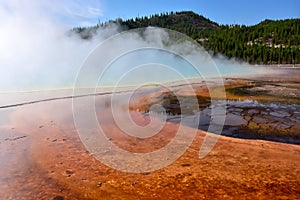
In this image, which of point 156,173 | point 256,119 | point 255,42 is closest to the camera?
point 156,173

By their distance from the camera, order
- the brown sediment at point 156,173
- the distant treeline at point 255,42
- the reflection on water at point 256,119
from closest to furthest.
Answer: the brown sediment at point 156,173
the reflection on water at point 256,119
the distant treeline at point 255,42

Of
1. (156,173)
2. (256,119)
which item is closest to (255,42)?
(256,119)

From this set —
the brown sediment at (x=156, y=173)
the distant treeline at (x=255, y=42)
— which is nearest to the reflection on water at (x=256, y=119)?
the brown sediment at (x=156, y=173)

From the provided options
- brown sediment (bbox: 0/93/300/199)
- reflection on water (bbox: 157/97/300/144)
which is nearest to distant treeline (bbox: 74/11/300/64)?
reflection on water (bbox: 157/97/300/144)

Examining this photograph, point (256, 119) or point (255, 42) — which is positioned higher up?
point (255, 42)

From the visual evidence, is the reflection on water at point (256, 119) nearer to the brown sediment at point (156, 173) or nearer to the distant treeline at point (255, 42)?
the brown sediment at point (156, 173)

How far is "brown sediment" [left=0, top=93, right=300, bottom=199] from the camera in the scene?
160 inches

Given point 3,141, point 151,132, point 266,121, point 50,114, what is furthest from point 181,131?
point 50,114

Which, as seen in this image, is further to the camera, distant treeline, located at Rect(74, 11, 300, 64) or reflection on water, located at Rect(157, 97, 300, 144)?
distant treeline, located at Rect(74, 11, 300, 64)

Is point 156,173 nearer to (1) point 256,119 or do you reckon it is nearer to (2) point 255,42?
(1) point 256,119

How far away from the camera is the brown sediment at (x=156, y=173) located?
4074mm

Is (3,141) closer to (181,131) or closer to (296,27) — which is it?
(181,131)

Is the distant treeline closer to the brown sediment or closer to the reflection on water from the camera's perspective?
the reflection on water

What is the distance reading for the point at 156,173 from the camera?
4809mm
